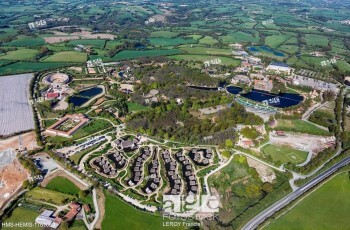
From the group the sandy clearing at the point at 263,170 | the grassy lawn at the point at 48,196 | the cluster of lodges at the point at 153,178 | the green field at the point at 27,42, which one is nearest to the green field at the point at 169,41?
the green field at the point at 27,42

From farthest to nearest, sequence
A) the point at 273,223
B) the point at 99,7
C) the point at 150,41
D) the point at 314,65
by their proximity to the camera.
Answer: the point at 99,7, the point at 150,41, the point at 314,65, the point at 273,223

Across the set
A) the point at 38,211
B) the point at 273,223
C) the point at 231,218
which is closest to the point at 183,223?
the point at 231,218

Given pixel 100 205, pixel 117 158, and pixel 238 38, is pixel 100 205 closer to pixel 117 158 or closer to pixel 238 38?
pixel 117 158

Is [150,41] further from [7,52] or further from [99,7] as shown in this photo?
[99,7]

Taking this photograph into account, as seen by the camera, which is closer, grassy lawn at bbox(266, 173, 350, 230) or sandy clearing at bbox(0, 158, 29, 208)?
grassy lawn at bbox(266, 173, 350, 230)

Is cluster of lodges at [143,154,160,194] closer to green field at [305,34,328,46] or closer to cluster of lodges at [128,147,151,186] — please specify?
cluster of lodges at [128,147,151,186]

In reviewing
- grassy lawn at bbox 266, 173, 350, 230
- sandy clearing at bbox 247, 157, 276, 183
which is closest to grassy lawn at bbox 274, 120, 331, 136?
sandy clearing at bbox 247, 157, 276, 183
